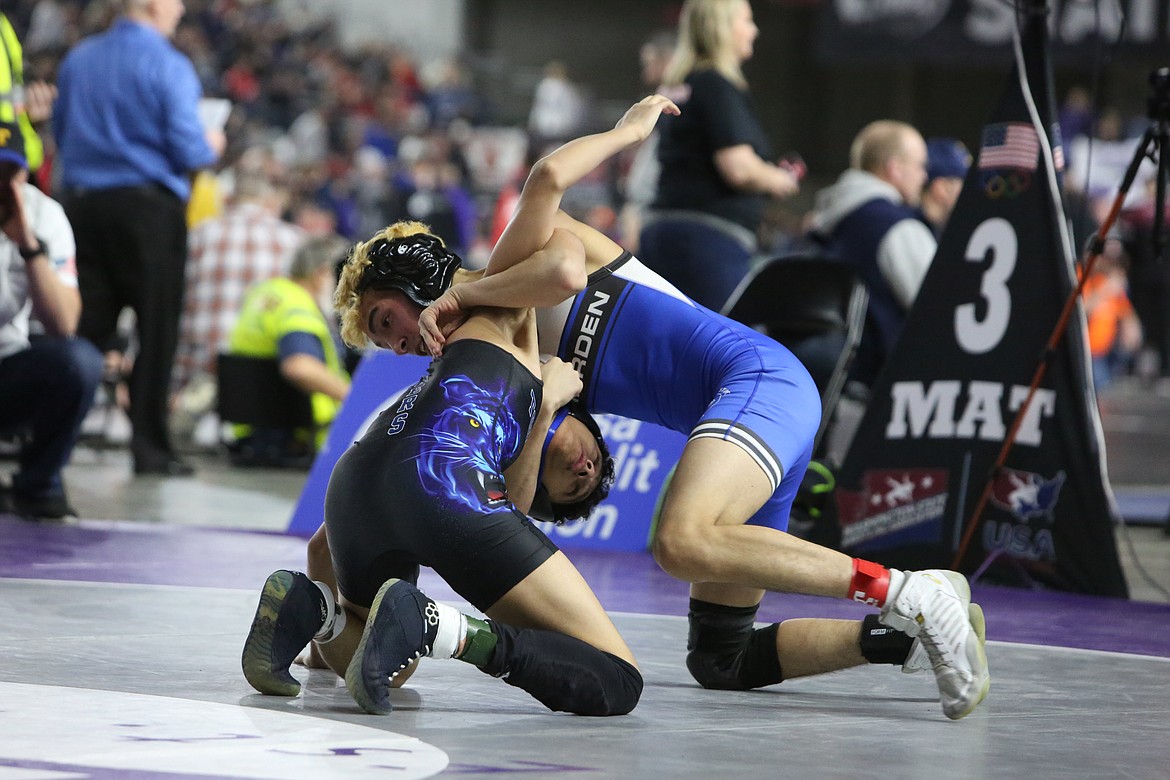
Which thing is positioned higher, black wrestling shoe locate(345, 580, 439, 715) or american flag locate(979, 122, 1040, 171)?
american flag locate(979, 122, 1040, 171)

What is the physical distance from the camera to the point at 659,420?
149 inches

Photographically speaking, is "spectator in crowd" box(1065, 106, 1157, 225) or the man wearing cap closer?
the man wearing cap

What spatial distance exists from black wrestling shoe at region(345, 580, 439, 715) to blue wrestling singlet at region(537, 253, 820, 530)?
86 cm

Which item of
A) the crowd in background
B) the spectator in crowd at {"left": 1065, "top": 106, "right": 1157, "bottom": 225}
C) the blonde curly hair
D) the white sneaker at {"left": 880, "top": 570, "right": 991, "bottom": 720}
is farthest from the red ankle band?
the spectator in crowd at {"left": 1065, "top": 106, "right": 1157, "bottom": 225}

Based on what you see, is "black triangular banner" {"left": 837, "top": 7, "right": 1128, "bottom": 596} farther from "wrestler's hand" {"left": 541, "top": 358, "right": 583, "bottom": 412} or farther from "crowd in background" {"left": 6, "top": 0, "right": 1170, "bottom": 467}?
"crowd in background" {"left": 6, "top": 0, "right": 1170, "bottom": 467}

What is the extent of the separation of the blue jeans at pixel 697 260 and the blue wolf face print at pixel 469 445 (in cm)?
284

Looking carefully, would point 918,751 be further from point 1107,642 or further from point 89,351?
point 89,351

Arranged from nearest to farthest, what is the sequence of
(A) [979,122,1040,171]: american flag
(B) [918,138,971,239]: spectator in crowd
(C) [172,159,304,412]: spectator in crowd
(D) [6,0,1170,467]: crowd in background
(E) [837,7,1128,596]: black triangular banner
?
(E) [837,7,1128,596]: black triangular banner, (A) [979,122,1040,171]: american flag, (B) [918,138,971,239]: spectator in crowd, (C) [172,159,304,412]: spectator in crowd, (D) [6,0,1170,467]: crowd in background

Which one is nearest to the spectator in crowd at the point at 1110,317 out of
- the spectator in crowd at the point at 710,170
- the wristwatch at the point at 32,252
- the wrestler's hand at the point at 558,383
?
the spectator in crowd at the point at 710,170

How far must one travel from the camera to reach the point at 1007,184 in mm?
5242

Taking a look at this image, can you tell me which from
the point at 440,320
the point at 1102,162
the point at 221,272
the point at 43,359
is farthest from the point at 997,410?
the point at 1102,162

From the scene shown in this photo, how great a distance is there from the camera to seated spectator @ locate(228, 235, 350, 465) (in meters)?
8.53

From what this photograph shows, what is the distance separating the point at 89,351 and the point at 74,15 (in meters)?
14.6

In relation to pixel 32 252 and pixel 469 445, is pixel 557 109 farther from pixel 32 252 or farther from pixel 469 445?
pixel 469 445
